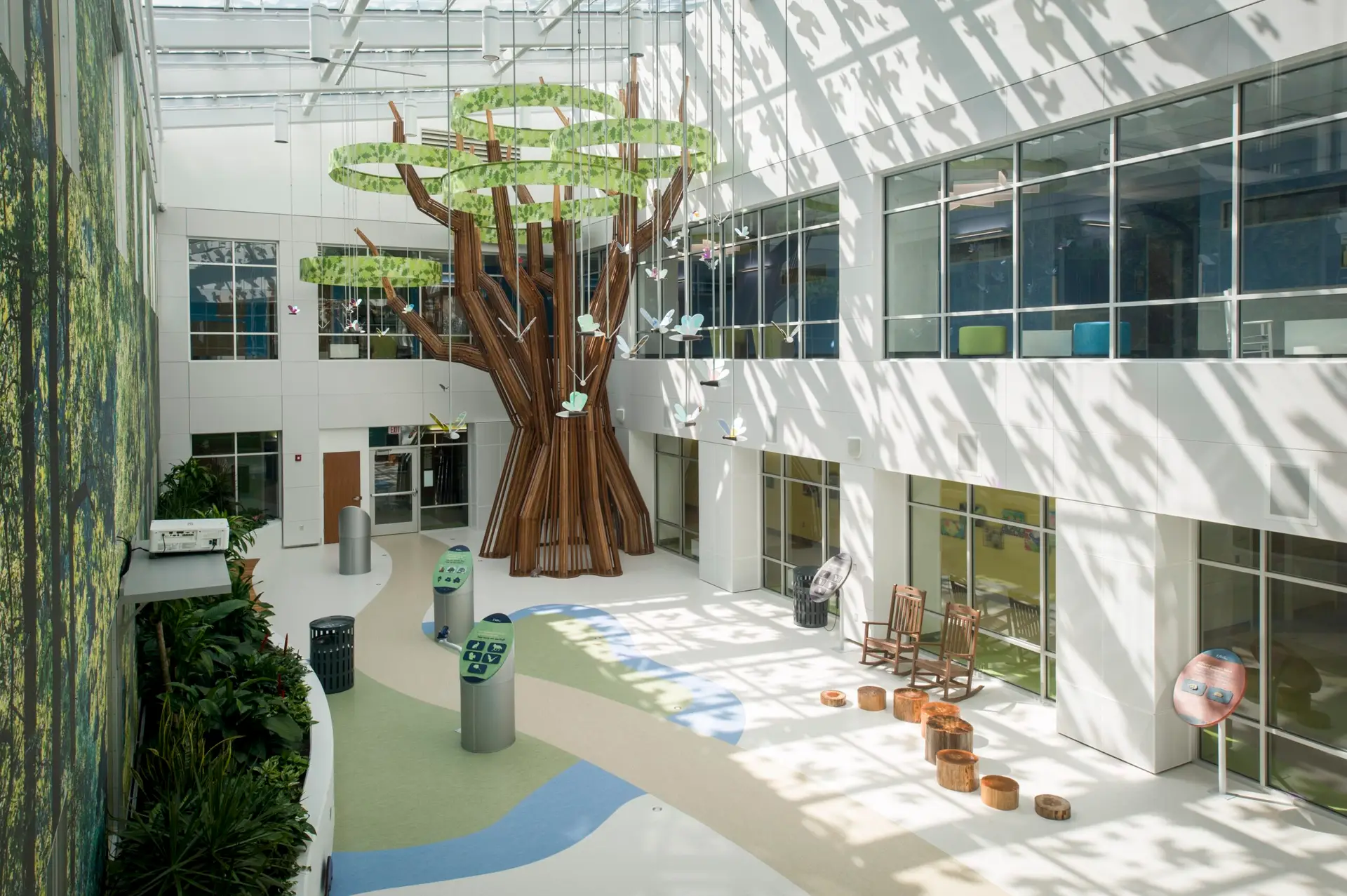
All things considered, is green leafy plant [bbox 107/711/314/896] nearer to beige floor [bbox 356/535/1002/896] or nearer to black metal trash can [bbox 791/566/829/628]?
beige floor [bbox 356/535/1002/896]

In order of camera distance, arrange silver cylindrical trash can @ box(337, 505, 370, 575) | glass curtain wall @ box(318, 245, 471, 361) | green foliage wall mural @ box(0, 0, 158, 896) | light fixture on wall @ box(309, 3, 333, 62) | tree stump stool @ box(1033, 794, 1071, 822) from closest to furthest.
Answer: green foliage wall mural @ box(0, 0, 158, 896) → tree stump stool @ box(1033, 794, 1071, 822) → light fixture on wall @ box(309, 3, 333, 62) → silver cylindrical trash can @ box(337, 505, 370, 575) → glass curtain wall @ box(318, 245, 471, 361)

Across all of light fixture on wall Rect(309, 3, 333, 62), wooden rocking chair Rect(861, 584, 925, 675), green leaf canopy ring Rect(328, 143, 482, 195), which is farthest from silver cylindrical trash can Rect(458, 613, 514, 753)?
green leaf canopy ring Rect(328, 143, 482, 195)

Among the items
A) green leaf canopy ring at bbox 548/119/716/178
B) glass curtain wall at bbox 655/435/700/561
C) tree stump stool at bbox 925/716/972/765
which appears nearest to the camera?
tree stump stool at bbox 925/716/972/765

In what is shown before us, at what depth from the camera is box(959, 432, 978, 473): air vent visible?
11.4 meters

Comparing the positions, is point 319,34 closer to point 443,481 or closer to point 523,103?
point 523,103

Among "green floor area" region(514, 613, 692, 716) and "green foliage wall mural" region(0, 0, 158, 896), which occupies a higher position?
"green foliage wall mural" region(0, 0, 158, 896)

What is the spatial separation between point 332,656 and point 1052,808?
316 inches

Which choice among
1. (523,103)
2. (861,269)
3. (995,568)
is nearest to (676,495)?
(861,269)

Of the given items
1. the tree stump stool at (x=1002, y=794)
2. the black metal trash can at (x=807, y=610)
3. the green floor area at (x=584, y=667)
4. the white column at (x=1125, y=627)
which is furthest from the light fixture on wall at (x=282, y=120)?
the tree stump stool at (x=1002, y=794)

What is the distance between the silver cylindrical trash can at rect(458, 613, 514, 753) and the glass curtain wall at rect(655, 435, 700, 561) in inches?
372

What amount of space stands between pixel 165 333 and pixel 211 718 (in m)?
14.9

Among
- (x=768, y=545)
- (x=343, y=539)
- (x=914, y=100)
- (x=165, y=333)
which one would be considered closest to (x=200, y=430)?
(x=165, y=333)

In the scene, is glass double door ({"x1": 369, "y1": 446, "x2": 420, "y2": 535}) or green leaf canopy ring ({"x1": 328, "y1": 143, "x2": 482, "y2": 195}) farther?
glass double door ({"x1": 369, "y1": 446, "x2": 420, "y2": 535})

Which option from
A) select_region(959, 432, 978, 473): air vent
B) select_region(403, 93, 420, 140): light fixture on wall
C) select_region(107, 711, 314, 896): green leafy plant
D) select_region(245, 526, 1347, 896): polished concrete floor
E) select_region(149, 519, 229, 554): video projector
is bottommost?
select_region(245, 526, 1347, 896): polished concrete floor
